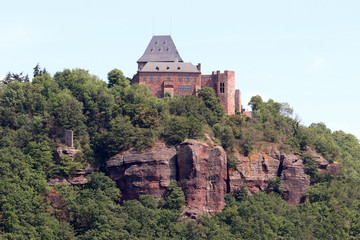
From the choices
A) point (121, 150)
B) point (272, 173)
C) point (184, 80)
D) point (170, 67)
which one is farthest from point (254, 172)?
point (170, 67)

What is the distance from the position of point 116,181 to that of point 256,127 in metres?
24.6

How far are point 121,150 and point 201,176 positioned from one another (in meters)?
10.2

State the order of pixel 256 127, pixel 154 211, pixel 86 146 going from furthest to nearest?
pixel 256 127, pixel 86 146, pixel 154 211

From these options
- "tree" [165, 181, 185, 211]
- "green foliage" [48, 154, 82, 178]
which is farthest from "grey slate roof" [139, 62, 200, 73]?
"tree" [165, 181, 185, 211]

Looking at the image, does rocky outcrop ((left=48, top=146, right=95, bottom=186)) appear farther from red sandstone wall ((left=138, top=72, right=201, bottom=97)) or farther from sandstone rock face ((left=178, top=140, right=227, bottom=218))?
red sandstone wall ((left=138, top=72, right=201, bottom=97))

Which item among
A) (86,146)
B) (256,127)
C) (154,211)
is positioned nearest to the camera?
(154,211)

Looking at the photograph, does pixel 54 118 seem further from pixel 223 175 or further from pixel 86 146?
pixel 223 175

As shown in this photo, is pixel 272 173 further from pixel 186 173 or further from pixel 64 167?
pixel 64 167

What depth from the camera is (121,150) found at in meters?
130

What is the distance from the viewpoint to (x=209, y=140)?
5256 inches

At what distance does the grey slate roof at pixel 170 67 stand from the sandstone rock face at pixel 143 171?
24.2 meters

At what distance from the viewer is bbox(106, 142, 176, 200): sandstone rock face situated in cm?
12662

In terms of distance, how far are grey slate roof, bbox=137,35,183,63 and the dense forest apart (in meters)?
8.56

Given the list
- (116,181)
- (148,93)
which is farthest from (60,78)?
(116,181)
